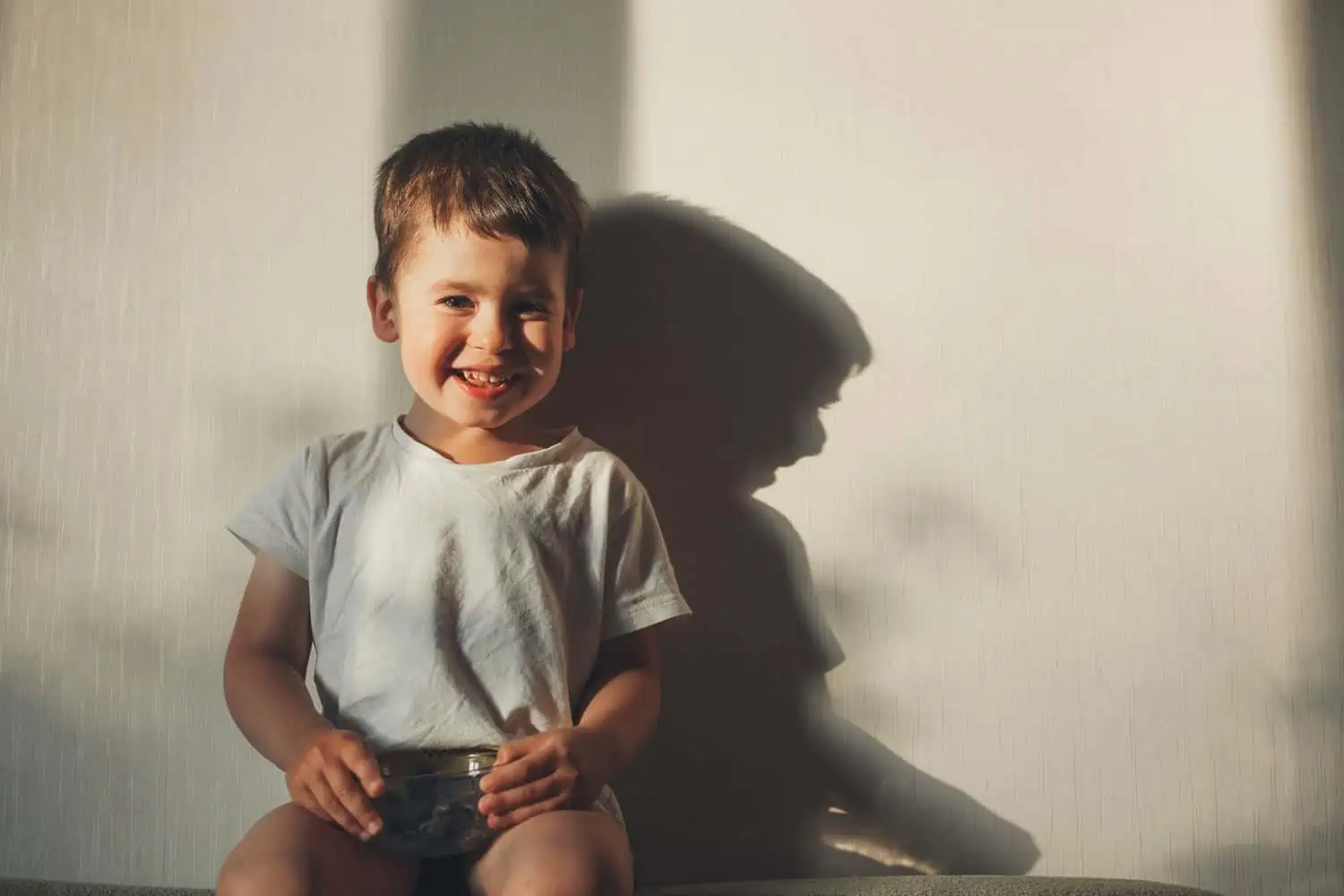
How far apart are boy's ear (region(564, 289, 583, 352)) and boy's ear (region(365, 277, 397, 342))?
17cm

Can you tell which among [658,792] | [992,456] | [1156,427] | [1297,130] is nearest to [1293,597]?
[1156,427]

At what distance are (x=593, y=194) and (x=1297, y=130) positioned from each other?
2.61 ft

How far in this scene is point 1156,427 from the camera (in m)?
1.35

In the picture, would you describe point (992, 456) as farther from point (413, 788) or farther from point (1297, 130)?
point (413, 788)

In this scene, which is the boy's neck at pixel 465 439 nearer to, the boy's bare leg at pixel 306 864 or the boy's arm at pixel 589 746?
the boy's arm at pixel 589 746

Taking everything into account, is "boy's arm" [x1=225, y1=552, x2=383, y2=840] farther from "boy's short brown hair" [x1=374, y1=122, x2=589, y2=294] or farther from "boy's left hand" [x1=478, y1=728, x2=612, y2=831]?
"boy's short brown hair" [x1=374, y1=122, x2=589, y2=294]

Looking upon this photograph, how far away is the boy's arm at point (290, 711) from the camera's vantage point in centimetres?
101

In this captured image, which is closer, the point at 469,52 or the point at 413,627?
the point at 413,627

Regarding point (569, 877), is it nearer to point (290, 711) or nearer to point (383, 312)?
point (290, 711)

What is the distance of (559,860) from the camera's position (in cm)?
97

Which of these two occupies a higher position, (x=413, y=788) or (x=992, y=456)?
(x=992, y=456)

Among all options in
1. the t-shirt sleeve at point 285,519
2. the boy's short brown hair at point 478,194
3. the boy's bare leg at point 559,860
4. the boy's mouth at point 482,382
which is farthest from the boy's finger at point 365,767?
the boy's short brown hair at point 478,194

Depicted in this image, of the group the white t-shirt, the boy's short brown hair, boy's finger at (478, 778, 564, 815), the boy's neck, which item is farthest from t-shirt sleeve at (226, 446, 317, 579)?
boy's finger at (478, 778, 564, 815)

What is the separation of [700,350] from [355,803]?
24.3 inches
